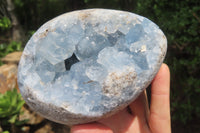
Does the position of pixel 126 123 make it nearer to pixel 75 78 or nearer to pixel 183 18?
pixel 75 78

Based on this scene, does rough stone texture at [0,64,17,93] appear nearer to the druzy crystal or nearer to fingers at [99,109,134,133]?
the druzy crystal

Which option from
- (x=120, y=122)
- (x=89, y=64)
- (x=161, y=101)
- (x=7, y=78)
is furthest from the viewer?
(x=7, y=78)

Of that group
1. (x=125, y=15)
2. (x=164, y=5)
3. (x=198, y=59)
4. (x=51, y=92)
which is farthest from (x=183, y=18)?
(x=51, y=92)

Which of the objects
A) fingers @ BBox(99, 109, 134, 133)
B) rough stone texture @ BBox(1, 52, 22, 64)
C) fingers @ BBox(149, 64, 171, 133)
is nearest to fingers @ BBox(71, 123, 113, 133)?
fingers @ BBox(99, 109, 134, 133)

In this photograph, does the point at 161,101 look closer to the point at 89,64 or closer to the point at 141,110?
the point at 141,110

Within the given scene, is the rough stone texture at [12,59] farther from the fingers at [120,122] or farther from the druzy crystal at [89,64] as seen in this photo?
the fingers at [120,122]

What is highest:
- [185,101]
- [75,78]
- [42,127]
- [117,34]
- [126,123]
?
[117,34]

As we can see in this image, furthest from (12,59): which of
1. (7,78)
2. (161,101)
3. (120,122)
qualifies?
(161,101)

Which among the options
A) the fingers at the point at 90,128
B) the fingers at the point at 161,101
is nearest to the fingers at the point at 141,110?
the fingers at the point at 161,101
